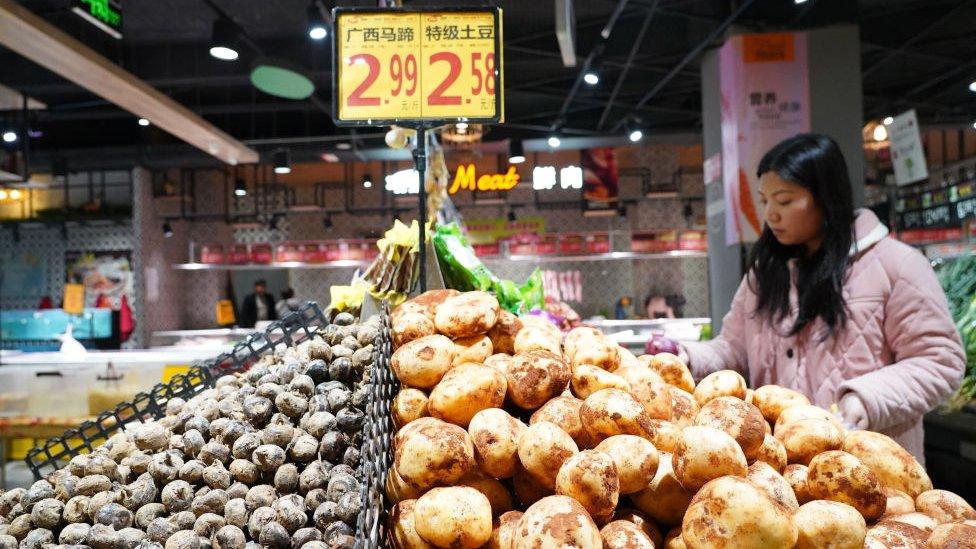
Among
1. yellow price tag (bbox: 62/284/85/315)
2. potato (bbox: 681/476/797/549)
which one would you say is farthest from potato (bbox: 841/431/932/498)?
yellow price tag (bbox: 62/284/85/315)

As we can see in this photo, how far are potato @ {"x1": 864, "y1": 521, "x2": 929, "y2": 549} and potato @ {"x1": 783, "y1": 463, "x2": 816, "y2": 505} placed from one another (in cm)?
11

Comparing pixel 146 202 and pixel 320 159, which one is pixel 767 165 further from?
pixel 146 202

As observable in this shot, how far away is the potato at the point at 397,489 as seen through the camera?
0.98 meters

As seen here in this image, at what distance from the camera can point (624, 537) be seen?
855mm

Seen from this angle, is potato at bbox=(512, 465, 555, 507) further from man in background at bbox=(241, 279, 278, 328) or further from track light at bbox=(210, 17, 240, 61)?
man in background at bbox=(241, 279, 278, 328)

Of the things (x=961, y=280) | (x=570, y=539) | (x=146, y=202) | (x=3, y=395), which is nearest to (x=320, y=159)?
(x=146, y=202)

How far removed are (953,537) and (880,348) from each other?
1.26 metres

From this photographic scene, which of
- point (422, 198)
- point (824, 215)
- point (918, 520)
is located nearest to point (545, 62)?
point (824, 215)

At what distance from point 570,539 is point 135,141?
1324 centimetres

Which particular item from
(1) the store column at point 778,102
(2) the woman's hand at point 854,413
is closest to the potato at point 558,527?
(2) the woman's hand at point 854,413

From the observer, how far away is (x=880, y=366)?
1.92 m

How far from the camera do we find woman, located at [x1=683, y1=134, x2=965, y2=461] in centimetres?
179

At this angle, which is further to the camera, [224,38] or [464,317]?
[224,38]

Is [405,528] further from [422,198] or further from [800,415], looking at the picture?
[422,198]
